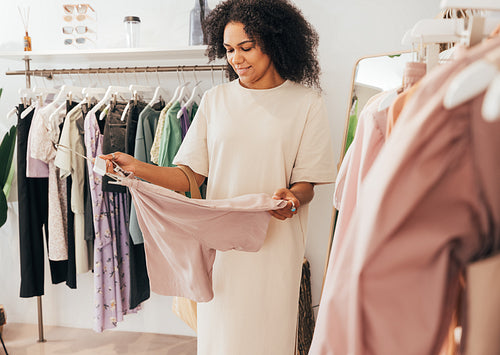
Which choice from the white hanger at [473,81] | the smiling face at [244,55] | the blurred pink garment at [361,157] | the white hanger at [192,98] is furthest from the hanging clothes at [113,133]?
the white hanger at [473,81]

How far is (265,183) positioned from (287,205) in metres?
0.17

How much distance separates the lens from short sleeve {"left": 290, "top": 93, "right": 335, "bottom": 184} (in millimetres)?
1730

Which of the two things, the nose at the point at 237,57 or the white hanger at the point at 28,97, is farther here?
the white hanger at the point at 28,97

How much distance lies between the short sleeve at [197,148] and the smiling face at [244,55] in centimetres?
23

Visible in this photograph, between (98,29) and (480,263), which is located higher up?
(98,29)

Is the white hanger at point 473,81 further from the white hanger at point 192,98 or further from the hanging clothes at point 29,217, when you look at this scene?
the hanging clothes at point 29,217

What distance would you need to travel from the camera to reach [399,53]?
2.19 m

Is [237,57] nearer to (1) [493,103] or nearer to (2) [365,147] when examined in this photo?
(2) [365,147]

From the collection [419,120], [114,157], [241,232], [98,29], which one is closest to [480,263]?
[419,120]

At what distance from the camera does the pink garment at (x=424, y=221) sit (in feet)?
1.86

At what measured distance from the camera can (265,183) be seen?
1739 mm

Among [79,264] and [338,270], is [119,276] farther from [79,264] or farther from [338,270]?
A: [338,270]

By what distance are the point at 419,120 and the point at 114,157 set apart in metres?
1.25

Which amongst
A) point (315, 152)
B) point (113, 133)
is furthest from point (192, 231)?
point (113, 133)
